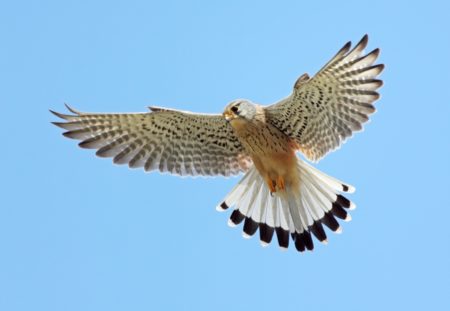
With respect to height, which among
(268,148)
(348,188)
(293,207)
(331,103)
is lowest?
(348,188)

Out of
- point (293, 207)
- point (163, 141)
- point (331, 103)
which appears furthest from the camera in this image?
point (163, 141)

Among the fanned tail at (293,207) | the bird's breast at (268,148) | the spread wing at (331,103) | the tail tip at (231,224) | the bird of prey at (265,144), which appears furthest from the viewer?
the tail tip at (231,224)

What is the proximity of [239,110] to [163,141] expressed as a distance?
1.27 meters

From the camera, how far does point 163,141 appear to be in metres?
10.1

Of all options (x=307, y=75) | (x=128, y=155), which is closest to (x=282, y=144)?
(x=307, y=75)

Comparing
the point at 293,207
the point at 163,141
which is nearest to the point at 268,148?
the point at 293,207

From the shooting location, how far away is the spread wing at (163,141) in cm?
983

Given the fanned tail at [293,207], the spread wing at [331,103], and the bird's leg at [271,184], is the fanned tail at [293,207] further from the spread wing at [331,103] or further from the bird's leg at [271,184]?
the spread wing at [331,103]

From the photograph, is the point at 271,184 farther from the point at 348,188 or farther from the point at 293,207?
the point at 348,188

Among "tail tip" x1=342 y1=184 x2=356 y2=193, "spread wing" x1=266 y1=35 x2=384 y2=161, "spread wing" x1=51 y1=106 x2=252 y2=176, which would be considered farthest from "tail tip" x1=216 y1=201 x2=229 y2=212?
"tail tip" x1=342 y1=184 x2=356 y2=193

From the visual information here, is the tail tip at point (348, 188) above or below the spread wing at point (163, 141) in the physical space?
below

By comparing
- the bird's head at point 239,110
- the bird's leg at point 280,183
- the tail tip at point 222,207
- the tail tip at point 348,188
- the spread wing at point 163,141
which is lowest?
the tail tip at point 348,188

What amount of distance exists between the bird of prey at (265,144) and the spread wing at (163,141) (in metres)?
0.01

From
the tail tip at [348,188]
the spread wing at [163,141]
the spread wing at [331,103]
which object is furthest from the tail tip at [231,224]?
the tail tip at [348,188]
